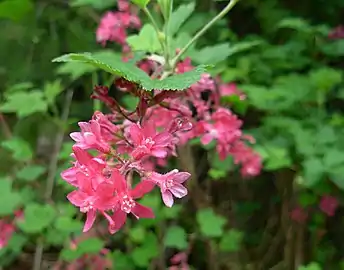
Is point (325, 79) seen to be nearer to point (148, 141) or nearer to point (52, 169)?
point (52, 169)

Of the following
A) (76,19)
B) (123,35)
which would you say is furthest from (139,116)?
(76,19)

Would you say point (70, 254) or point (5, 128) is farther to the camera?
point (5, 128)

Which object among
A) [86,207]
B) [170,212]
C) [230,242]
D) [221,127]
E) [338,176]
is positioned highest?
[86,207]

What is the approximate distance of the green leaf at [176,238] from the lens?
4.73 feet

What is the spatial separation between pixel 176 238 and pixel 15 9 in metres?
0.89

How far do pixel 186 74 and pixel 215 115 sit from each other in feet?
1.02

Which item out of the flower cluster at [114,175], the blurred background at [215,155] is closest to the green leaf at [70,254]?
the blurred background at [215,155]

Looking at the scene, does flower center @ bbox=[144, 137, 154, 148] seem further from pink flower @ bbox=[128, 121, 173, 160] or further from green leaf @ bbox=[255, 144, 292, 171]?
green leaf @ bbox=[255, 144, 292, 171]

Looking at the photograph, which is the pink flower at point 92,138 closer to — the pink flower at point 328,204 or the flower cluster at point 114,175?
the flower cluster at point 114,175

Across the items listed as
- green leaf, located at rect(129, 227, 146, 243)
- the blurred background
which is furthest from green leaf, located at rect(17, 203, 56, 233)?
green leaf, located at rect(129, 227, 146, 243)

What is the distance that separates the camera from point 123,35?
1.41 metres

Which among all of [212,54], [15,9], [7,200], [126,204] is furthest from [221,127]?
[15,9]

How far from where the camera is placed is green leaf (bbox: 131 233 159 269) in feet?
4.75

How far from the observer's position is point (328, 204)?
1.49 metres
